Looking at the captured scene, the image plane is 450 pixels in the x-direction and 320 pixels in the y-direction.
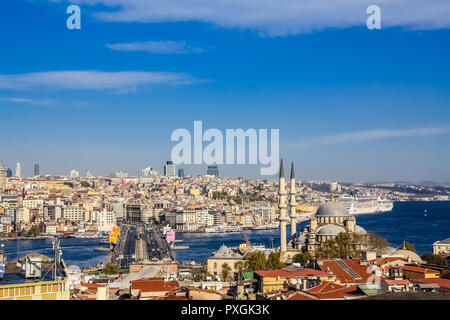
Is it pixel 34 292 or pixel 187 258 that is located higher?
pixel 34 292

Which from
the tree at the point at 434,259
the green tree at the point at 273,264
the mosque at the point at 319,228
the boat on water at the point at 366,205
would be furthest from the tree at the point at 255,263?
the boat on water at the point at 366,205

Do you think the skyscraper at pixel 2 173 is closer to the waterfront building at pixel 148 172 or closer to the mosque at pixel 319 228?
the waterfront building at pixel 148 172

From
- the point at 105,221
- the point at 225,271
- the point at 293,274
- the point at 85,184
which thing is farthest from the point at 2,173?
the point at 293,274

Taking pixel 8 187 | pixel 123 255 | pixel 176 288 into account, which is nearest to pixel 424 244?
pixel 123 255

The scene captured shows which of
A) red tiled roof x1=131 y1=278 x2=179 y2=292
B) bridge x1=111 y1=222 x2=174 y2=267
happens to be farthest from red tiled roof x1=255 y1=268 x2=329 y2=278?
bridge x1=111 y1=222 x2=174 y2=267

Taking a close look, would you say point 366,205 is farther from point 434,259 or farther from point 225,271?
point 225,271
